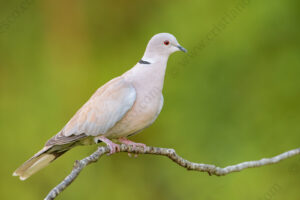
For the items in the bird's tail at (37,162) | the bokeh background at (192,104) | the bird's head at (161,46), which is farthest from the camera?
the bokeh background at (192,104)

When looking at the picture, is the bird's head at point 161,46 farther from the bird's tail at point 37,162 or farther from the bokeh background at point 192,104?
the bokeh background at point 192,104

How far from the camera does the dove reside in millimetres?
3875

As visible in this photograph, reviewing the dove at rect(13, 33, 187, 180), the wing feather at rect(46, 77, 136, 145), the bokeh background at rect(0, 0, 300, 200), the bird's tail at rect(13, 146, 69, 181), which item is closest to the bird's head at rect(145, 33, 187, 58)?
the dove at rect(13, 33, 187, 180)

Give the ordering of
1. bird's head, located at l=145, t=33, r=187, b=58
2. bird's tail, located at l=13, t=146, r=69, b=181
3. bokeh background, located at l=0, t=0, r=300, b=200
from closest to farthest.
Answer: bird's tail, located at l=13, t=146, r=69, b=181, bird's head, located at l=145, t=33, r=187, b=58, bokeh background, located at l=0, t=0, r=300, b=200

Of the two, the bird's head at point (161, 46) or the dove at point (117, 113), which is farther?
the bird's head at point (161, 46)

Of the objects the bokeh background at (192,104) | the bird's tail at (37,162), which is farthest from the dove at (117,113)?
the bokeh background at (192,104)

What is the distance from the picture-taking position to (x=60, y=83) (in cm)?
766

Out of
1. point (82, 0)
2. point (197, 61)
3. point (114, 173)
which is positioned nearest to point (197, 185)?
point (114, 173)

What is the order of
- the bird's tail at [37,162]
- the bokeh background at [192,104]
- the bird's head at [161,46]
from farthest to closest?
1. the bokeh background at [192,104]
2. the bird's head at [161,46]
3. the bird's tail at [37,162]

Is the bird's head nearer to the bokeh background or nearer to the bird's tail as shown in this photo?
the bird's tail

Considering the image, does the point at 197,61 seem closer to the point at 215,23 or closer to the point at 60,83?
the point at 215,23

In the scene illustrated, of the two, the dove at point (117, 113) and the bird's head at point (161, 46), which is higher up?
the bird's head at point (161, 46)

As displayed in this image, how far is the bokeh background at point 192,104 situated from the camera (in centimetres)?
711

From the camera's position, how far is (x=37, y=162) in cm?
395
